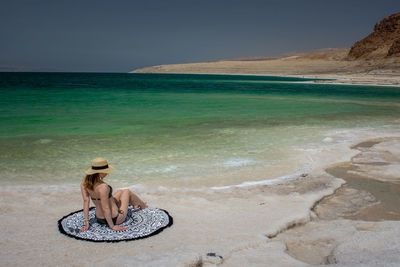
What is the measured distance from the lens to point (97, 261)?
3.24m

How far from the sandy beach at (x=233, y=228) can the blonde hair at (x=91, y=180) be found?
0.59m

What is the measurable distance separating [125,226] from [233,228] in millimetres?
1249

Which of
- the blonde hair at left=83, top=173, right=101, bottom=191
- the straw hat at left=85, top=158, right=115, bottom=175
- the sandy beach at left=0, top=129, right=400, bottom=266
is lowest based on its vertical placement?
the sandy beach at left=0, top=129, right=400, bottom=266

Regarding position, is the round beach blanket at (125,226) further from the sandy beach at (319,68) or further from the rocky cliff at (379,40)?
the rocky cliff at (379,40)

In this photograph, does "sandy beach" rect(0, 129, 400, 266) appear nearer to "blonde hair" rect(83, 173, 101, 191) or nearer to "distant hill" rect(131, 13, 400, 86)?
"blonde hair" rect(83, 173, 101, 191)

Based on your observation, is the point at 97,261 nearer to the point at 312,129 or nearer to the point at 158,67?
the point at 312,129

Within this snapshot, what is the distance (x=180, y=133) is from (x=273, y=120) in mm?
4875

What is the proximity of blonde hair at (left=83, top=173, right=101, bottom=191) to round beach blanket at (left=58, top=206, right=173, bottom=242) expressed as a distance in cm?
50

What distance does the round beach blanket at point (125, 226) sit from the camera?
3.72 m

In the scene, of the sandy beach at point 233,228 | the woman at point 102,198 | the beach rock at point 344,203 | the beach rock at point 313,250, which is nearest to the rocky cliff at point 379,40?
the beach rock at point 344,203

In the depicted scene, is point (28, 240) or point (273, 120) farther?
point (273, 120)

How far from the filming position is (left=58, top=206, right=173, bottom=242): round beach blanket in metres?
3.72

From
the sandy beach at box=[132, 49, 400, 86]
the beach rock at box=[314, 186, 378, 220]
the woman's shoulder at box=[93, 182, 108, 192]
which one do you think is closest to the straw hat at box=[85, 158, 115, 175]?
the woman's shoulder at box=[93, 182, 108, 192]

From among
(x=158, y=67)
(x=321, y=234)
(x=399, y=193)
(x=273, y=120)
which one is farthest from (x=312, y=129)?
(x=158, y=67)
